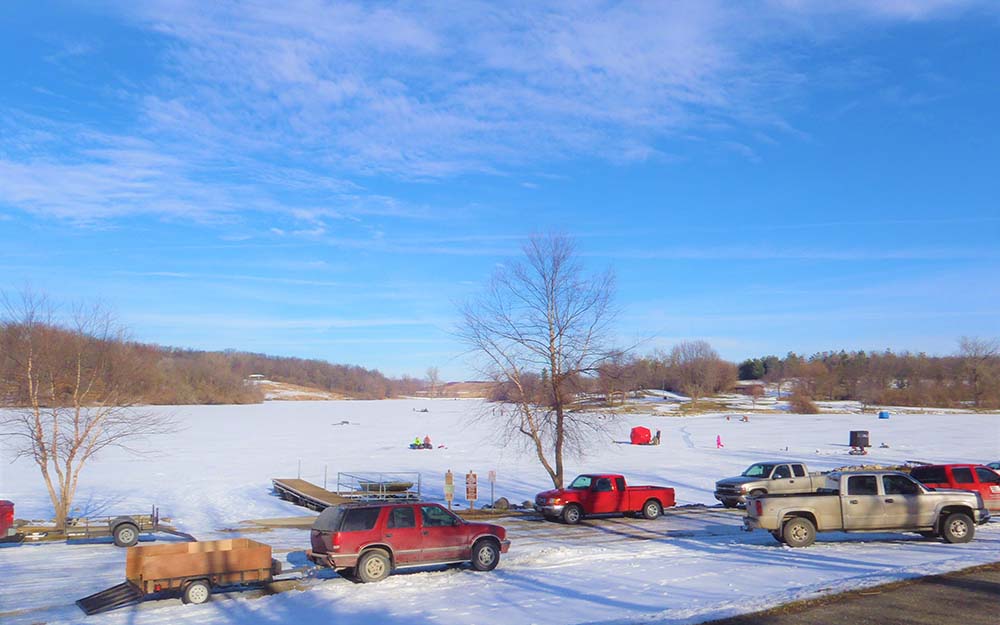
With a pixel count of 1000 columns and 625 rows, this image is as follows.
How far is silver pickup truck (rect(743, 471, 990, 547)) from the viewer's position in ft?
60.4

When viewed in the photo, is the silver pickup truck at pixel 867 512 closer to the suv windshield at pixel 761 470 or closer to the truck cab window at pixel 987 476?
the truck cab window at pixel 987 476

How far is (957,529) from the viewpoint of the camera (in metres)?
18.7

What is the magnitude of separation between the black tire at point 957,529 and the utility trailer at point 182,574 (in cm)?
1548

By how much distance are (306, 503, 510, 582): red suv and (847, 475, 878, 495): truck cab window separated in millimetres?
8609

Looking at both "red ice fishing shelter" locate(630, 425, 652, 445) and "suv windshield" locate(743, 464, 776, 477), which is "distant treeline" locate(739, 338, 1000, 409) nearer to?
"red ice fishing shelter" locate(630, 425, 652, 445)

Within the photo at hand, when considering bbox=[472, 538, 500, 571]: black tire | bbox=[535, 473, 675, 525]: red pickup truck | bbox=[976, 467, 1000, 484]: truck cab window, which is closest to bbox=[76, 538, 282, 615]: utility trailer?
bbox=[472, 538, 500, 571]: black tire

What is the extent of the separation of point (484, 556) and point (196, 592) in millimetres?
5607

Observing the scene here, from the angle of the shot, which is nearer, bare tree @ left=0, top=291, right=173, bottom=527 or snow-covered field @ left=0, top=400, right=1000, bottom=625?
snow-covered field @ left=0, top=400, right=1000, bottom=625

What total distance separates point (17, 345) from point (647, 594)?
942 inches

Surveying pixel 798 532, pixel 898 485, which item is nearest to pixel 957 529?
pixel 898 485

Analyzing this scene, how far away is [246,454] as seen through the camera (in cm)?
5159

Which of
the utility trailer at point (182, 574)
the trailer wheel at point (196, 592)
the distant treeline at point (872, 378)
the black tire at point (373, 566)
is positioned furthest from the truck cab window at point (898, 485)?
the distant treeline at point (872, 378)

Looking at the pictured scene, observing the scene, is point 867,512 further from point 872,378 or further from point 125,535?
point 872,378

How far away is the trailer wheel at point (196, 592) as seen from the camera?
13.2 meters
